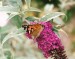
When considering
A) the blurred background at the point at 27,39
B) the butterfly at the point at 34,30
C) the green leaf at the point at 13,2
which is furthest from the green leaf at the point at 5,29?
the butterfly at the point at 34,30

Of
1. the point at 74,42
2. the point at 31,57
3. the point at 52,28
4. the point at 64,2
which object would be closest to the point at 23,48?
the point at 31,57

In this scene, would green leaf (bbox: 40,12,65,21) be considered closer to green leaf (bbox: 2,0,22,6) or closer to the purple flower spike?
the purple flower spike

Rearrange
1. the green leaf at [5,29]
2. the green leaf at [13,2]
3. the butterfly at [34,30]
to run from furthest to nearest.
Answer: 1. the green leaf at [5,29]
2. the green leaf at [13,2]
3. the butterfly at [34,30]

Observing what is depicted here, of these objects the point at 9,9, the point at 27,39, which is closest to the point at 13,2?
the point at 9,9

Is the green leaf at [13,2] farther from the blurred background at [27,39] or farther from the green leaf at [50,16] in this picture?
the green leaf at [50,16]

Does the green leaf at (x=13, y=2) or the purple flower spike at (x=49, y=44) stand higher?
the green leaf at (x=13, y=2)

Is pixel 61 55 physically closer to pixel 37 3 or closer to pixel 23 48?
pixel 23 48

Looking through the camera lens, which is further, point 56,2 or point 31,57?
point 56,2

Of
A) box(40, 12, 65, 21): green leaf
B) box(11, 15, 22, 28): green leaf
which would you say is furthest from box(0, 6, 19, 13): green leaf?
box(40, 12, 65, 21): green leaf
